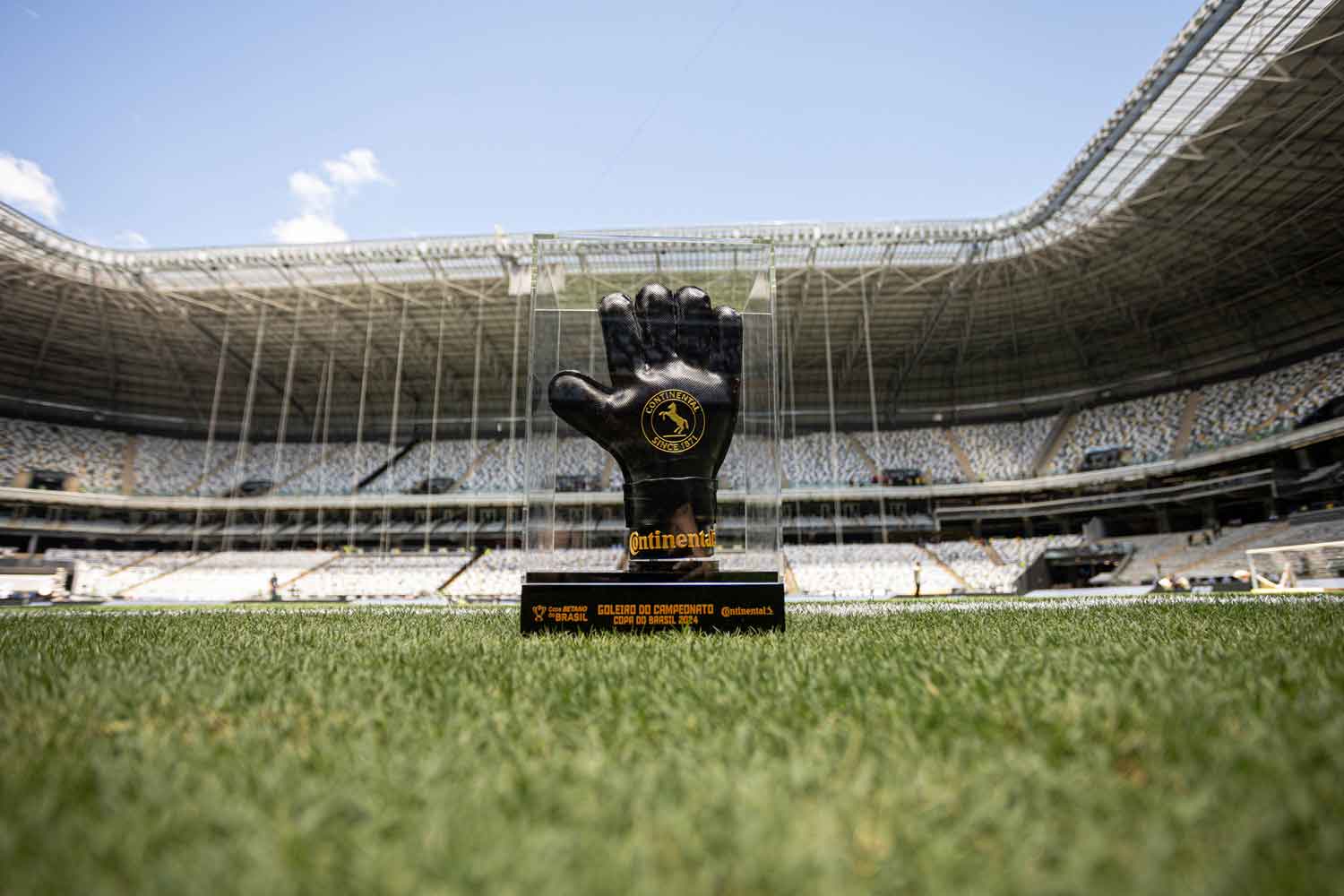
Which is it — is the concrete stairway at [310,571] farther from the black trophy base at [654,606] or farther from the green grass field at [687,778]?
the green grass field at [687,778]

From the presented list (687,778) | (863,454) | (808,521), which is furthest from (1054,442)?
(687,778)

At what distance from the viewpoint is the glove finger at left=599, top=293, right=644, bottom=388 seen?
7.82m

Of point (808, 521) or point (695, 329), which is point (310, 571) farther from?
point (695, 329)

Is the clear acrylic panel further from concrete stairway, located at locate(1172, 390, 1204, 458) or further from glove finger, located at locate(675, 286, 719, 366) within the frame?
concrete stairway, located at locate(1172, 390, 1204, 458)

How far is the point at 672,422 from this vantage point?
763 cm

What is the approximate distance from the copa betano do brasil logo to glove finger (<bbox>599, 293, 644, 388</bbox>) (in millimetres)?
1771

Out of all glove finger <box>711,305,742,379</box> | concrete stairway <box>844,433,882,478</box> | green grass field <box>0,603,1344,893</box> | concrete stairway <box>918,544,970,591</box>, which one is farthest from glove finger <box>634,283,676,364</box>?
concrete stairway <box>844,433,882,478</box>

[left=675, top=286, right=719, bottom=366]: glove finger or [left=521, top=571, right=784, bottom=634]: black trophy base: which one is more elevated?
[left=675, top=286, right=719, bottom=366]: glove finger

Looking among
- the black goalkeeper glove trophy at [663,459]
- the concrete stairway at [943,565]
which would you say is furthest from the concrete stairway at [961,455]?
the black goalkeeper glove trophy at [663,459]

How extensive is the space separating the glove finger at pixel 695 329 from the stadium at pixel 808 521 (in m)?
0.93

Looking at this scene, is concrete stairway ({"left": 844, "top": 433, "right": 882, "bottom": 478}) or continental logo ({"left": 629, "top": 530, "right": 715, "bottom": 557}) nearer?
continental logo ({"left": 629, "top": 530, "right": 715, "bottom": 557})

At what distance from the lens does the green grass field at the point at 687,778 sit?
1337mm

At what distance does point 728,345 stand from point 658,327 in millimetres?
857

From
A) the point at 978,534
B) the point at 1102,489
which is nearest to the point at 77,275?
the point at 978,534
